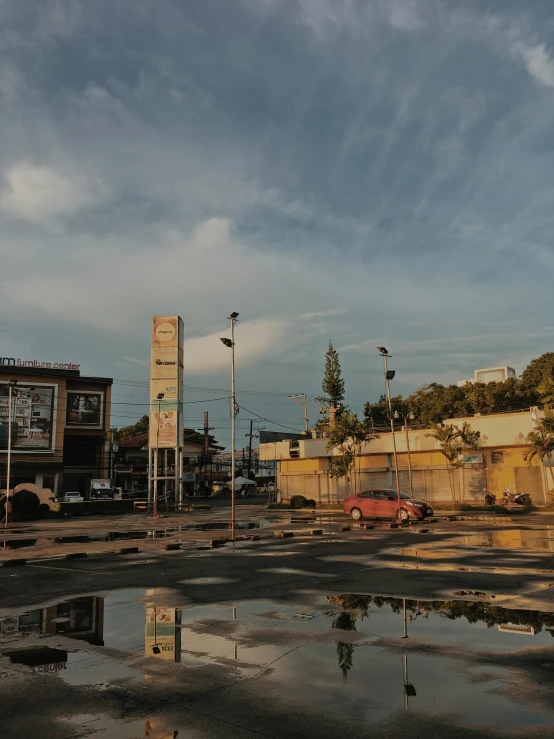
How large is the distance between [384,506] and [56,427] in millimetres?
51904

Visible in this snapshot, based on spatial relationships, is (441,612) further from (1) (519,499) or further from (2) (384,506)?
(1) (519,499)

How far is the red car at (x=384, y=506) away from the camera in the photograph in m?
29.1

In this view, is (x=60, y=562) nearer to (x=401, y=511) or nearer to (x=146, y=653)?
(x=146, y=653)

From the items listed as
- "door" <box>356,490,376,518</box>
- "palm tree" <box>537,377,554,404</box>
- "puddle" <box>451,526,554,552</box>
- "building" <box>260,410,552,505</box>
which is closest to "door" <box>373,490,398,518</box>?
"door" <box>356,490,376,518</box>

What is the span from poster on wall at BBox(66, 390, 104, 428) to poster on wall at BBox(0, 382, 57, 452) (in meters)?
4.49

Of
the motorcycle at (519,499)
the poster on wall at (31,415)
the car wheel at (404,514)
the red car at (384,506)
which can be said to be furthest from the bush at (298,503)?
the poster on wall at (31,415)

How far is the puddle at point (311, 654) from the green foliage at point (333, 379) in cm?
7431

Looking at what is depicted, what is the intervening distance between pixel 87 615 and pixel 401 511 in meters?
22.6

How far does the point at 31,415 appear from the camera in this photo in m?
68.8

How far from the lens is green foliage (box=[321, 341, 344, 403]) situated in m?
83.8

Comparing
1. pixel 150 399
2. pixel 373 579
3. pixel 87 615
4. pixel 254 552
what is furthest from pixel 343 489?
pixel 87 615

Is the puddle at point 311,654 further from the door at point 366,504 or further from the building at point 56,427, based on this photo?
the building at point 56,427

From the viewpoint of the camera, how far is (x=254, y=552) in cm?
1689

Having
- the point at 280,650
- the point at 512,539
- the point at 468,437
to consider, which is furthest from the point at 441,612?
the point at 468,437
